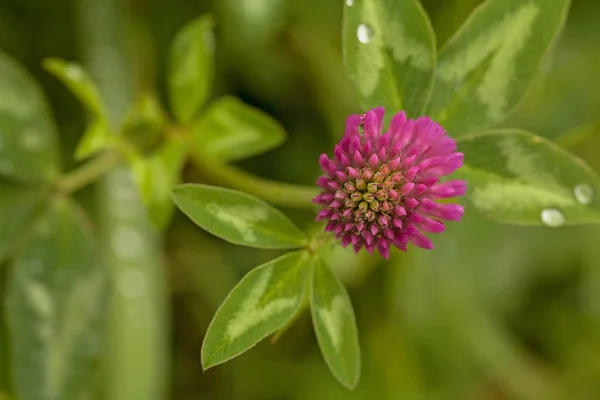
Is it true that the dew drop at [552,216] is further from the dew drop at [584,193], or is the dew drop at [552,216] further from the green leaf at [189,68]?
the green leaf at [189,68]

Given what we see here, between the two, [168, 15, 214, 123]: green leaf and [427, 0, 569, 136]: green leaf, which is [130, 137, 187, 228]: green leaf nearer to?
[168, 15, 214, 123]: green leaf

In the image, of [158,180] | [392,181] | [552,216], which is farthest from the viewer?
[158,180]

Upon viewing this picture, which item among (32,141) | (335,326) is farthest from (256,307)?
(32,141)

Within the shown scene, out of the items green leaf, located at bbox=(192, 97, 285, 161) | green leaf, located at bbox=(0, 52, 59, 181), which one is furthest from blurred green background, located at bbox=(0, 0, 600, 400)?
green leaf, located at bbox=(192, 97, 285, 161)

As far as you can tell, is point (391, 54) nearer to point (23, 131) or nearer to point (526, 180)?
point (526, 180)

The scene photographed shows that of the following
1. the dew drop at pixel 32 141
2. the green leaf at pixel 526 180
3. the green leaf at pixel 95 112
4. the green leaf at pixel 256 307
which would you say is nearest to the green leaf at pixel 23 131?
the dew drop at pixel 32 141
